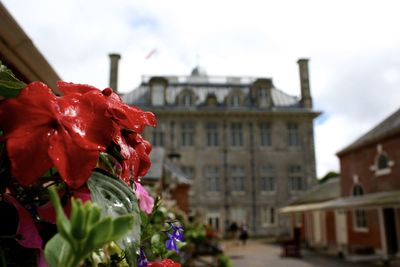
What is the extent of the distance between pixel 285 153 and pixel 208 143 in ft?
19.5

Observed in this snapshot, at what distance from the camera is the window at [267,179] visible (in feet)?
103

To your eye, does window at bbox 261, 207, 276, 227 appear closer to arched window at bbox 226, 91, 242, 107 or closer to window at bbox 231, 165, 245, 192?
window at bbox 231, 165, 245, 192

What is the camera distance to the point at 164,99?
106 feet

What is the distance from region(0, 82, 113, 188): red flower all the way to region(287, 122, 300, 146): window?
32.1 m

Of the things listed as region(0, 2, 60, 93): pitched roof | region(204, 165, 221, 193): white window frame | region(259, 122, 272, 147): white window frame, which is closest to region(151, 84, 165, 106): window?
region(204, 165, 221, 193): white window frame

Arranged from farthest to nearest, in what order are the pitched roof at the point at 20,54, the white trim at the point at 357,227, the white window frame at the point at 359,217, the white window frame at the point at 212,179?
the white window frame at the point at 212,179 → the white window frame at the point at 359,217 → the white trim at the point at 357,227 → the pitched roof at the point at 20,54

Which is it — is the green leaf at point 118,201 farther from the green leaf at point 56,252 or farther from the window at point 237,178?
the window at point 237,178

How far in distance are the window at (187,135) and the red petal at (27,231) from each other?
3068 cm

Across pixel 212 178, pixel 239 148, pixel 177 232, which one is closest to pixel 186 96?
pixel 239 148

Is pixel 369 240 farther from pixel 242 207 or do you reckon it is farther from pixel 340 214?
pixel 242 207

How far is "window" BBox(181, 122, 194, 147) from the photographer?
31406 mm

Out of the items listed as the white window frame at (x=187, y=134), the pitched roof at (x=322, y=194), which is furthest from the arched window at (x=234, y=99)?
the pitched roof at (x=322, y=194)

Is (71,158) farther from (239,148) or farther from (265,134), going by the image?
(265,134)

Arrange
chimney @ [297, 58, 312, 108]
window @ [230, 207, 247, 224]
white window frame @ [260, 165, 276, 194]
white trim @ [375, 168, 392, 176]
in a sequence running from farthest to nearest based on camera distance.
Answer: chimney @ [297, 58, 312, 108] < white window frame @ [260, 165, 276, 194] < window @ [230, 207, 247, 224] < white trim @ [375, 168, 392, 176]
